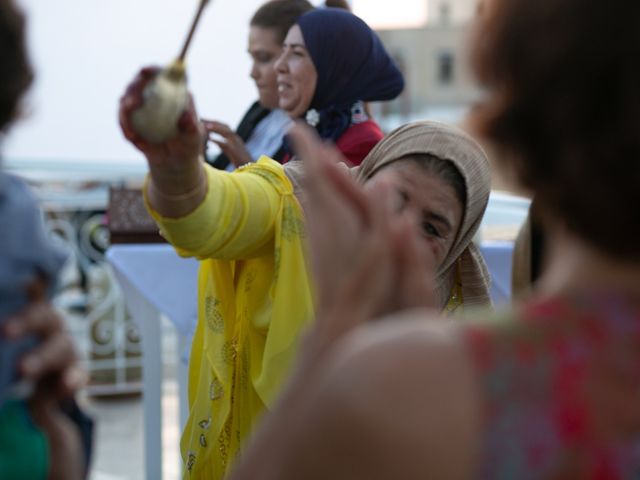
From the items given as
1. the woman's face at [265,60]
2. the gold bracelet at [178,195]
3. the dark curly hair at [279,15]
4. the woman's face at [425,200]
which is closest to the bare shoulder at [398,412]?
the gold bracelet at [178,195]

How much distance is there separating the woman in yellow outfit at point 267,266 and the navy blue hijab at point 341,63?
1.17m

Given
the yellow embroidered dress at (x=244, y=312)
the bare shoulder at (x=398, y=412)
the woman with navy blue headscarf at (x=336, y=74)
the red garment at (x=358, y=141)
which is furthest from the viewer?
the woman with navy blue headscarf at (x=336, y=74)

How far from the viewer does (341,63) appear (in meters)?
3.17

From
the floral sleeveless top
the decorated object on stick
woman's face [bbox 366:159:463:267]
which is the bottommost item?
woman's face [bbox 366:159:463:267]

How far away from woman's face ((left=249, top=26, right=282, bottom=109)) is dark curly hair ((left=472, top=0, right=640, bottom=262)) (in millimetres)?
2881

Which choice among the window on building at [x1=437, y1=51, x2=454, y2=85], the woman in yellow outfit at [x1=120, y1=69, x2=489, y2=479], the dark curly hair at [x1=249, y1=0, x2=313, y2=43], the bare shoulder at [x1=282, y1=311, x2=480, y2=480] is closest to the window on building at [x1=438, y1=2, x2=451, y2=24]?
the window on building at [x1=437, y1=51, x2=454, y2=85]

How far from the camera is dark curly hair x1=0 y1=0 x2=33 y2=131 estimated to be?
42.7 inches

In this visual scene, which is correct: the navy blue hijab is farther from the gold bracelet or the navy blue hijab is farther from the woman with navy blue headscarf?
the gold bracelet

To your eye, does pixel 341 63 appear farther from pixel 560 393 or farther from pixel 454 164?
pixel 560 393

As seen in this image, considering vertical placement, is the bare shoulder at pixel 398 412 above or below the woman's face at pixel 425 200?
above

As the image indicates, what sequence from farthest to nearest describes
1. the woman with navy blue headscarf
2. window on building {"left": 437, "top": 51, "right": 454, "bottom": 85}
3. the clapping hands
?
window on building {"left": 437, "top": 51, "right": 454, "bottom": 85}, the woman with navy blue headscarf, the clapping hands

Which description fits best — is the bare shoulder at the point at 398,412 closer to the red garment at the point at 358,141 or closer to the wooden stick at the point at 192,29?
the wooden stick at the point at 192,29

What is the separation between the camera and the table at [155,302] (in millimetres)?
3312

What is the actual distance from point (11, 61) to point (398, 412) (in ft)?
1.90
